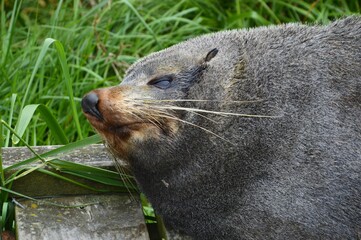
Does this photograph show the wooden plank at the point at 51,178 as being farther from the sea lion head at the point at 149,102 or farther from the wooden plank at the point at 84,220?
the sea lion head at the point at 149,102

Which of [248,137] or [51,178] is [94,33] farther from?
[248,137]

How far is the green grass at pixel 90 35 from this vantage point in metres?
6.65

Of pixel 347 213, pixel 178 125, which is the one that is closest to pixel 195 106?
pixel 178 125

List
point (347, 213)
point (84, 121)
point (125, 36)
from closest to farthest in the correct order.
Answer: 1. point (347, 213)
2. point (84, 121)
3. point (125, 36)

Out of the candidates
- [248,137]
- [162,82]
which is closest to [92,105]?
[162,82]

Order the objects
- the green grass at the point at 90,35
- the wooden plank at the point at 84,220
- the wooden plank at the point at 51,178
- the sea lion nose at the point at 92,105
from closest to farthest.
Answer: the sea lion nose at the point at 92,105 < the wooden plank at the point at 84,220 < the wooden plank at the point at 51,178 < the green grass at the point at 90,35

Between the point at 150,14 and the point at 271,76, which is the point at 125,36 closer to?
the point at 150,14

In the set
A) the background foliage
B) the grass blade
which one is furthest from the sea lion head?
the background foliage

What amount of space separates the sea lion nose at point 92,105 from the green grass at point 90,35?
61.4 inches

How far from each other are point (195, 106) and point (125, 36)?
2926 millimetres

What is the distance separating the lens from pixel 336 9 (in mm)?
7945

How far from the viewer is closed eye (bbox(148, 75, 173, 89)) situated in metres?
4.73

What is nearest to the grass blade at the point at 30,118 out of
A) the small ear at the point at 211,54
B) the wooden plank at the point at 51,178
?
the wooden plank at the point at 51,178

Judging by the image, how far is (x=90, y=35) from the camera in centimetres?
742
